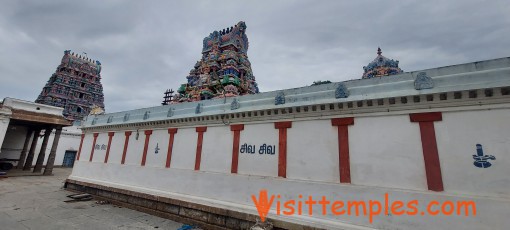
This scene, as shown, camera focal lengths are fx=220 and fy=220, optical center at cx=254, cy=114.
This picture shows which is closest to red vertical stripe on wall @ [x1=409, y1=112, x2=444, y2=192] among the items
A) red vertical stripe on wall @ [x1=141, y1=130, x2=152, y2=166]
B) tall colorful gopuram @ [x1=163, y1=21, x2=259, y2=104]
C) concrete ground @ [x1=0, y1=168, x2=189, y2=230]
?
concrete ground @ [x1=0, y1=168, x2=189, y2=230]

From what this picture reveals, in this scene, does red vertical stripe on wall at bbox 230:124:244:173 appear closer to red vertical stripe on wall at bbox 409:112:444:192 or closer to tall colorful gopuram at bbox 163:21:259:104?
red vertical stripe on wall at bbox 409:112:444:192

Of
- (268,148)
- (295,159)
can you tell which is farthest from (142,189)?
(295,159)

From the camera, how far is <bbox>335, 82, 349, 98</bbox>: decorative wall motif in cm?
743

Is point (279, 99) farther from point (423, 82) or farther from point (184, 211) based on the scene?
point (184, 211)

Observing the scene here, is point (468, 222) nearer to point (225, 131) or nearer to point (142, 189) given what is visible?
point (225, 131)

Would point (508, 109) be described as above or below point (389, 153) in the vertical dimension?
above

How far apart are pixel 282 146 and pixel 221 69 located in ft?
60.2

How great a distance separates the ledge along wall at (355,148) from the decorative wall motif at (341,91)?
3 centimetres

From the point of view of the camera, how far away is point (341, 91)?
7.51m

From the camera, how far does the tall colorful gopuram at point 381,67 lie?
23828 millimetres

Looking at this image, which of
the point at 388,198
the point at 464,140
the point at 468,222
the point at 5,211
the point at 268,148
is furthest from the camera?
the point at 5,211

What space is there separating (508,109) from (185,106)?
1210cm

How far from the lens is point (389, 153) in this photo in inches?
254

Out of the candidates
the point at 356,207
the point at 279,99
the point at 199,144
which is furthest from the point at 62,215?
the point at 356,207
